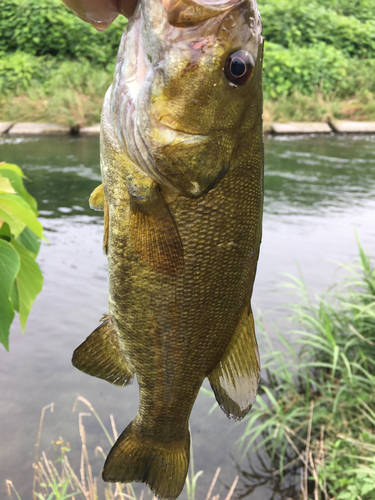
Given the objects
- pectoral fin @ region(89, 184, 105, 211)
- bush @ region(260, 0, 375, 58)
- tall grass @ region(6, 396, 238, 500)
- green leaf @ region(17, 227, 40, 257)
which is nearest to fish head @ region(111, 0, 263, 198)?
pectoral fin @ region(89, 184, 105, 211)

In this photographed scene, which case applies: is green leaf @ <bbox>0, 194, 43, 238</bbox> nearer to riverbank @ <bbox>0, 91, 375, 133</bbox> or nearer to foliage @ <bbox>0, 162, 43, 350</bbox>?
foliage @ <bbox>0, 162, 43, 350</bbox>

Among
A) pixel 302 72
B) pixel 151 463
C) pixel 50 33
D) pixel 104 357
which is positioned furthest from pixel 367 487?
pixel 50 33

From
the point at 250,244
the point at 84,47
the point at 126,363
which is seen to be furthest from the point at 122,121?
the point at 84,47

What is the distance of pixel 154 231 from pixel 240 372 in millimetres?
506

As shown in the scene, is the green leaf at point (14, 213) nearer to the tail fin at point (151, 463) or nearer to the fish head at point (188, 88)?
the fish head at point (188, 88)

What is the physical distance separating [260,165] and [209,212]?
6.9 inches

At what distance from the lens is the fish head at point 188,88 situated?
1099 millimetres

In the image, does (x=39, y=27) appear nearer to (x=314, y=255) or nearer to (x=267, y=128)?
(x=267, y=128)

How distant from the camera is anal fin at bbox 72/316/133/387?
5.05ft

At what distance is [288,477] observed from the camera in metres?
4.69

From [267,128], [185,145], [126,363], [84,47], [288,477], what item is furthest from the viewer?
[84,47]

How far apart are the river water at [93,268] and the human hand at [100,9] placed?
326 centimetres

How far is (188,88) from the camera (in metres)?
1.13

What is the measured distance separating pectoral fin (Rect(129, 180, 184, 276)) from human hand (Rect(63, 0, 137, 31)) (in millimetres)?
368
